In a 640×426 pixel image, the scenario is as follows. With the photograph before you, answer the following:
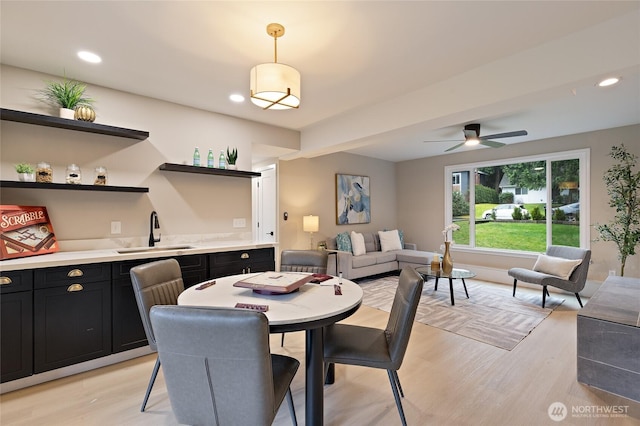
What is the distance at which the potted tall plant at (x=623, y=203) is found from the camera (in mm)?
3982

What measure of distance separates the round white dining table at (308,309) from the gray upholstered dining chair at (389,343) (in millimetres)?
157

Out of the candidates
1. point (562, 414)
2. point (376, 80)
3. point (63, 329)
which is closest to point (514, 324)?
point (562, 414)

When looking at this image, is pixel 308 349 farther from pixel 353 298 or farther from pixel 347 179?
pixel 347 179

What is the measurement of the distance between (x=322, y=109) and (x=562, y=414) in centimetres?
353

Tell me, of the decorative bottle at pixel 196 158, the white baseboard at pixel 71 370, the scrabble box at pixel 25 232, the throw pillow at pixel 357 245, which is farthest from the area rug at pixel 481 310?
the scrabble box at pixel 25 232

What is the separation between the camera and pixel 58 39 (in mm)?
2215

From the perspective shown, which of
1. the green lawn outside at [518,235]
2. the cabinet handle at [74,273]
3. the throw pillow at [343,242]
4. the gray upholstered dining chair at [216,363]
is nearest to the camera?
the gray upholstered dining chair at [216,363]

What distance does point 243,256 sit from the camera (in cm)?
336

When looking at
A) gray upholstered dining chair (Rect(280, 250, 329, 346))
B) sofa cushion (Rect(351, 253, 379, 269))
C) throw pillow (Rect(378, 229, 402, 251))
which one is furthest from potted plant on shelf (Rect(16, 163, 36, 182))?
throw pillow (Rect(378, 229, 402, 251))

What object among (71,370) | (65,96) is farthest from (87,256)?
(65,96)

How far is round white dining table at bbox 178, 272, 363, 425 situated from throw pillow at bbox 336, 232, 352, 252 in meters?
3.59

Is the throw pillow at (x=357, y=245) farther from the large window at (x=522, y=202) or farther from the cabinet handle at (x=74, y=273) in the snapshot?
the cabinet handle at (x=74, y=273)

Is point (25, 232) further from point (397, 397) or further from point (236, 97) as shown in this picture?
point (397, 397)

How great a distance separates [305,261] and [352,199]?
3.76 meters
